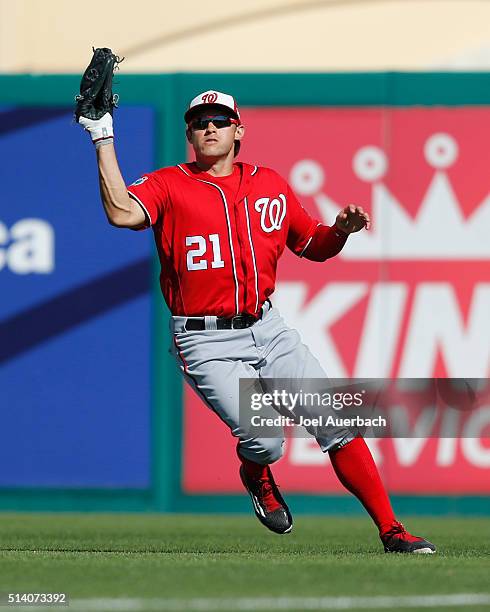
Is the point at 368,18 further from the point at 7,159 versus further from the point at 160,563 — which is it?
the point at 160,563

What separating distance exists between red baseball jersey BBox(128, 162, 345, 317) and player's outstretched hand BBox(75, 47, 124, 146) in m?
0.34

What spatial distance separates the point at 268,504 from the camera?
20.2 feet

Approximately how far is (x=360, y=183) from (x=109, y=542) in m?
2.98

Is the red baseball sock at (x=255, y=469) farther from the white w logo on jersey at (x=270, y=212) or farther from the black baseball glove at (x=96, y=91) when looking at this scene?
the black baseball glove at (x=96, y=91)

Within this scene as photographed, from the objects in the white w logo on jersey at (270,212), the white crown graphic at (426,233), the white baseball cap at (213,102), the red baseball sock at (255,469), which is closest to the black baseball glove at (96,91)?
the white baseball cap at (213,102)

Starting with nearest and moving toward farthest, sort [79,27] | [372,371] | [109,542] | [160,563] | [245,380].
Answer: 1. [160,563]
2. [245,380]
3. [109,542]
4. [372,371]
5. [79,27]

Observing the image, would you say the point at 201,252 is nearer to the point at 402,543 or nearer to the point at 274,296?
the point at 402,543

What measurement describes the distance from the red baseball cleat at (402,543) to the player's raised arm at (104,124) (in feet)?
5.01

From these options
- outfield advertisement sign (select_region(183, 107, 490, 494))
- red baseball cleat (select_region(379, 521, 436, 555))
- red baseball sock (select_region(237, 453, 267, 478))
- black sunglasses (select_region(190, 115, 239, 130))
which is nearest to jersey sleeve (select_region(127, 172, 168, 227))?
black sunglasses (select_region(190, 115, 239, 130))

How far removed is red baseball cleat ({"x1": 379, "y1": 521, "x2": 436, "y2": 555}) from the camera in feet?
18.7

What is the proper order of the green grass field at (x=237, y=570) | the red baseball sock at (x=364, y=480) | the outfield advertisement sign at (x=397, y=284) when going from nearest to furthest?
the green grass field at (x=237, y=570)
the red baseball sock at (x=364, y=480)
the outfield advertisement sign at (x=397, y=284)

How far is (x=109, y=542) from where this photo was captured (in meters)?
7.04

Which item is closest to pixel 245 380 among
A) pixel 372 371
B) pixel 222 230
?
pixel 222 230

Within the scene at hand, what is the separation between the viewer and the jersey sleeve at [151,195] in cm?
577
